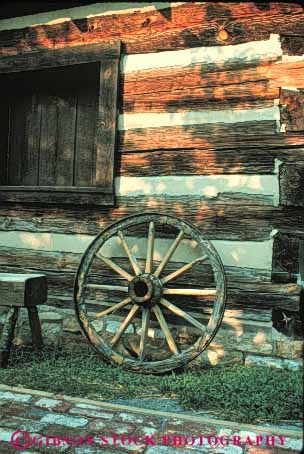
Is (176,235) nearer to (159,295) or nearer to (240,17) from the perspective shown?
(159,295)

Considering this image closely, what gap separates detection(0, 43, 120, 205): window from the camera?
397 centimetres

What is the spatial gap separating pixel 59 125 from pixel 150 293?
228 cm

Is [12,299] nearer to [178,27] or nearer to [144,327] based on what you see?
[144,327]

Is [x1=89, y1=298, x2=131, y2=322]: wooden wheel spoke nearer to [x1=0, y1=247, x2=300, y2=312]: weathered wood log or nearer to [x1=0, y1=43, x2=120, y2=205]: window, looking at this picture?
[x1=0, y1=247, x2=300, y2=312]: weathered wood log

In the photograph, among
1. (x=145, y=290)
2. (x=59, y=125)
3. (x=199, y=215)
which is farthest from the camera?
(x=59, y=125)

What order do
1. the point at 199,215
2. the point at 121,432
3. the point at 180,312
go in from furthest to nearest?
the point at 199,215 < the point at 180,312 < the point at 121,432

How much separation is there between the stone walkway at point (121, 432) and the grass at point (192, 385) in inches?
6.8

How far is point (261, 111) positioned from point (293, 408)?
230cm

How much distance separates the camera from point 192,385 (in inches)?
116

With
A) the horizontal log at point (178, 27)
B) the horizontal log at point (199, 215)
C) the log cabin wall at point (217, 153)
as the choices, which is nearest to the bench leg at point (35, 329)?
the log cabin wall at point (217, 153)

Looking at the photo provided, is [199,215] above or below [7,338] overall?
above

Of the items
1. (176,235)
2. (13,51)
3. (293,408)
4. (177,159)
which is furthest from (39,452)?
(13,51)

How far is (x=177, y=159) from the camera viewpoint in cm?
376

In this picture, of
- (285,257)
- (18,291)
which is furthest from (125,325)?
(285,257)
